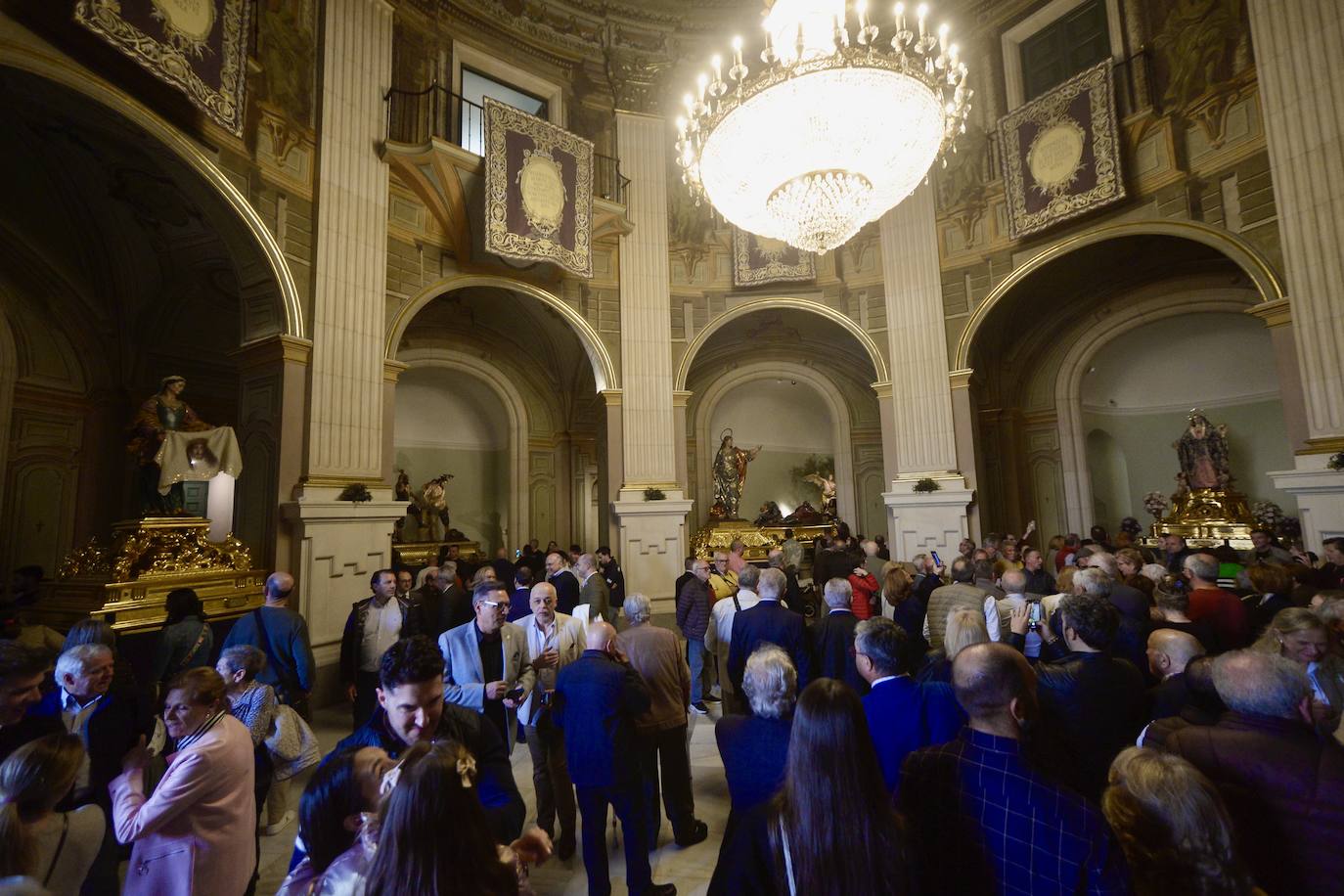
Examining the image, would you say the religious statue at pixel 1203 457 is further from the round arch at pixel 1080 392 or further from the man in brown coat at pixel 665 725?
→ the man in brown coat at pixel 665 725

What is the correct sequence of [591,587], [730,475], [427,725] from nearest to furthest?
[427,725]
[591,587]
[730,475]

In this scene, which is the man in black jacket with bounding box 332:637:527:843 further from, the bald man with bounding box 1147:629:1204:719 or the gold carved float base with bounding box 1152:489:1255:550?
the gold carved float base with bounding box 1152:489:1255:550


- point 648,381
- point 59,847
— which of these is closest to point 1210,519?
point 648,381

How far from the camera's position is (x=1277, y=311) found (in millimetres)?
7484

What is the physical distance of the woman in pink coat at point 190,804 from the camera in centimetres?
191

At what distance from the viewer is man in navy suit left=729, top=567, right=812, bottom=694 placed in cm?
363

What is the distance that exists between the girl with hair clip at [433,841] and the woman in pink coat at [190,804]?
3.72 ft

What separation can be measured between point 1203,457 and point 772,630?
10.3 meters

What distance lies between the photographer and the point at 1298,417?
7.26 m

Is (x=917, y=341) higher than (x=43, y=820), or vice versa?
(x=917, y=341)

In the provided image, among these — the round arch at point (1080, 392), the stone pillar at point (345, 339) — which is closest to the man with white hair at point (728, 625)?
→ the stone pillar at point (345, 339)

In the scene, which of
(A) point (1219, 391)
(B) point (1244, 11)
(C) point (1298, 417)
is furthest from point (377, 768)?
(A) point (1219, 391)

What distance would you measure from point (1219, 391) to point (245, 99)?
15.4m

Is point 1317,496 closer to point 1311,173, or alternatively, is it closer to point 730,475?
point 1311,173
